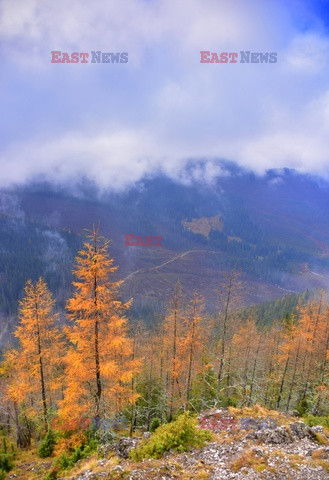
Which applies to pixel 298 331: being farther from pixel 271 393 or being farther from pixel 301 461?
pixel 301 461

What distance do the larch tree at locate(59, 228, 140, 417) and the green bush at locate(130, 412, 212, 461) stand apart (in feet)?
11.1

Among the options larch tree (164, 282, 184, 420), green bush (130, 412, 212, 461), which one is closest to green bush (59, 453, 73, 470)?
green bush (130, 412, 212, 461)

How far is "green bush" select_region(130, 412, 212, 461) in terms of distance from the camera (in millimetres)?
15953

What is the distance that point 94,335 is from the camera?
1719 centimetres

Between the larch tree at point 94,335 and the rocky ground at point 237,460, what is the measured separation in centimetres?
307

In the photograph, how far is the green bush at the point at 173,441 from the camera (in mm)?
15953

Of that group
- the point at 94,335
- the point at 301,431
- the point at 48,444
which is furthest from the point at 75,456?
the point at 301,431

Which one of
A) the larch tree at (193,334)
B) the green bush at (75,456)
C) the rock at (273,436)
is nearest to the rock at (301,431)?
the rock at (273,436)

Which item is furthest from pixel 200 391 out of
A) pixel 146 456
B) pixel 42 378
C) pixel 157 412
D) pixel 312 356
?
pixel 146 456

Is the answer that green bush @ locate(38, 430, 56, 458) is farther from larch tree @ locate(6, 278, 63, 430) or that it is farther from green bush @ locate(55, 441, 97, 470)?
green bush @ locate(55, 441, 97, 470)

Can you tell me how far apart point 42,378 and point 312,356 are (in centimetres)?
2982

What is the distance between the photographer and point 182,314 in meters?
28.5

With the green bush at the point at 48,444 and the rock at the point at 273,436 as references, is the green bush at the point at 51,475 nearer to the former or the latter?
the green bush at the point at 48,444

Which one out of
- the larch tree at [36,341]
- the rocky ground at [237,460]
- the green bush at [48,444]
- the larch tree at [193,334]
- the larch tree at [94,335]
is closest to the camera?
the rocky ground at [237,460]
